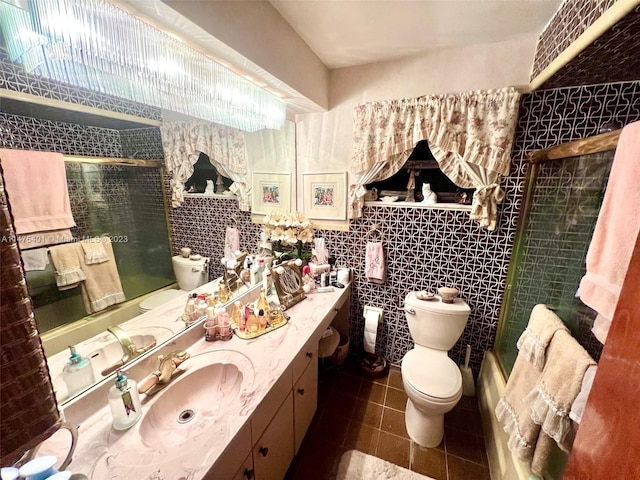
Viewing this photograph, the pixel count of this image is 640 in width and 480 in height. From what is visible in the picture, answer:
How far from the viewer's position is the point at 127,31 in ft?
2.78

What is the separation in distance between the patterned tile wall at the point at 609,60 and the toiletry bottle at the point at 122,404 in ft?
6.53

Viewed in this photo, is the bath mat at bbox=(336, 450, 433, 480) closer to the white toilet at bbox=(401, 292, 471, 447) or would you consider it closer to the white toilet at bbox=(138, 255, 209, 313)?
the white toilet at bbox=(401, 292, 471, 447)

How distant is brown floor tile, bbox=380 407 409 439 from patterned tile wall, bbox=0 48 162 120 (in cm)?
221

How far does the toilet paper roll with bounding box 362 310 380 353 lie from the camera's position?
2.07m

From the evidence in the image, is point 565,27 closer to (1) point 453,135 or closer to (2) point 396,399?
(1) point 453,135

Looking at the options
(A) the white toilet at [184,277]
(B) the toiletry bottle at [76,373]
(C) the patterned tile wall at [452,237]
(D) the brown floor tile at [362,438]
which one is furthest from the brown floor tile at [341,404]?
(B) the toiletry bottle at [76,373]

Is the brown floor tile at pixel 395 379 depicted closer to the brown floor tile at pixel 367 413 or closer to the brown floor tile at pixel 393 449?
the brown floor tile at pixel 367 413

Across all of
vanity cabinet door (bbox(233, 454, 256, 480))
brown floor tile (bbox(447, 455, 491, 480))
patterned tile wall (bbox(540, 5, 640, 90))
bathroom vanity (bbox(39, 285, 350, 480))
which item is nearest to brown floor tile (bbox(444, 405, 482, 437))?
brown floor tile (bbox(447, 455, 491, 480))

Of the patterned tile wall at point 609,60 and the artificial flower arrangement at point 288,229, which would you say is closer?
the patterned tile wall at point 609,60

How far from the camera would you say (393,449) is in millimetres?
1548

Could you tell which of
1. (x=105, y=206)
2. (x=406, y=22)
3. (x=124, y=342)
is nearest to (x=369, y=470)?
(x=124, y=342)

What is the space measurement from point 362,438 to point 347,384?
434mm

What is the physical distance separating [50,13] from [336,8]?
110cm

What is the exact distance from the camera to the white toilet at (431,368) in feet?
4.80
